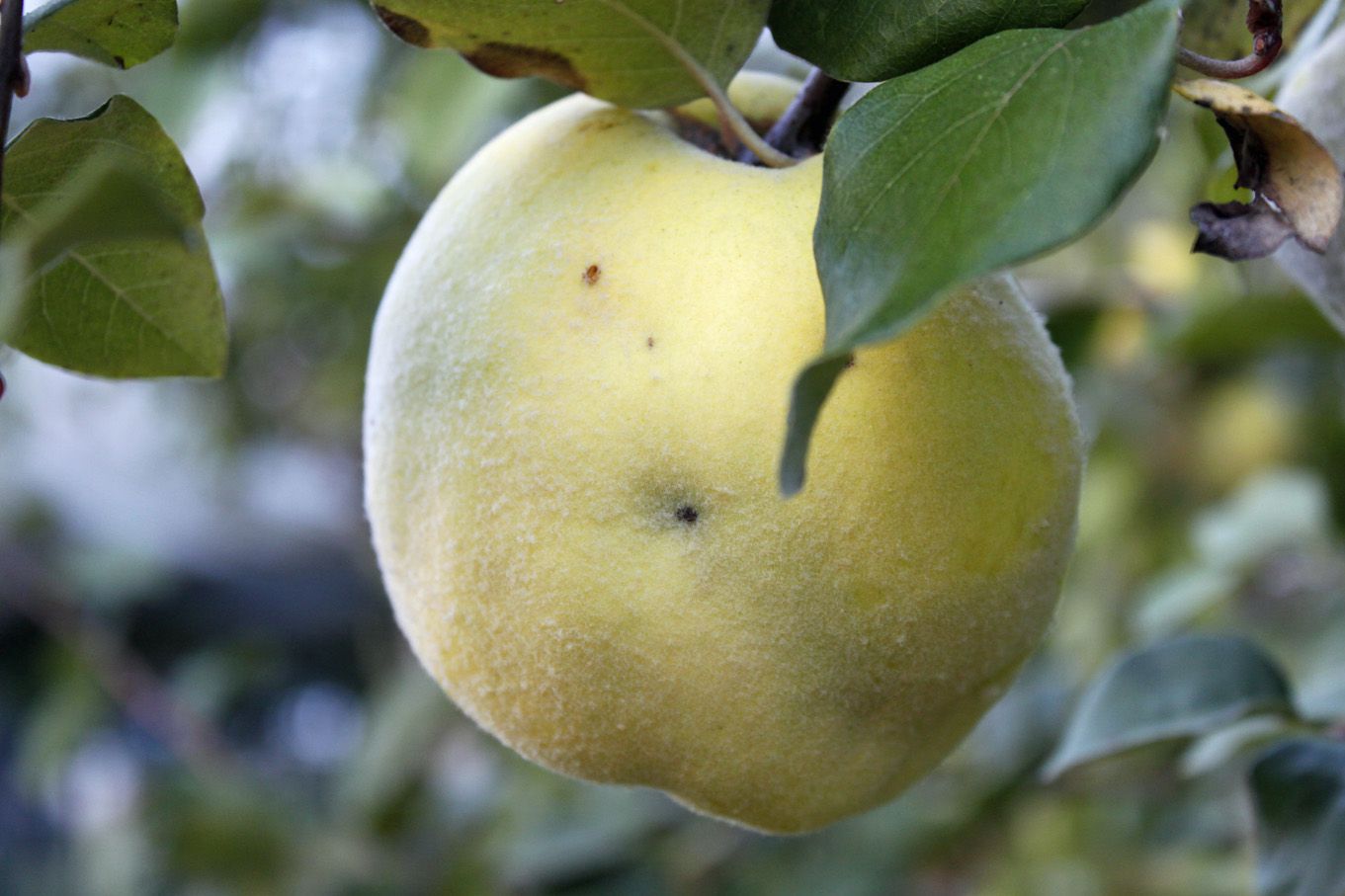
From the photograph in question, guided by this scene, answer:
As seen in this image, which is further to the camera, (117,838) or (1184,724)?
(117,838)

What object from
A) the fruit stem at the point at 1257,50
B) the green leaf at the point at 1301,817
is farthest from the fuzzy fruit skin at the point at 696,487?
the green leaf at the point at 1301,817

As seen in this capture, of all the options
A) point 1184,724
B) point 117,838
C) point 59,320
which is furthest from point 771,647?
point 117,838

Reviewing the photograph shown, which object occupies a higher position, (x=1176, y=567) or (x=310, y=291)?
(x=310, y=291)

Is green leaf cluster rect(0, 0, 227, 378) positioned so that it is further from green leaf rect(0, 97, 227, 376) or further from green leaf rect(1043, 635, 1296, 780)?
green leaf rect(1043, 635, 1296, 780)

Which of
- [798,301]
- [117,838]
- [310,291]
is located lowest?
[117,838]

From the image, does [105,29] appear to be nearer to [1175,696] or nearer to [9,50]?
[9,50]

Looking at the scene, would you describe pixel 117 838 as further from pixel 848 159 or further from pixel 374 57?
pixel 848 159

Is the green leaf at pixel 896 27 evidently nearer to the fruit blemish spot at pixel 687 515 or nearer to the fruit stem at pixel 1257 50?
the fruit stem at pixel 1257 50
